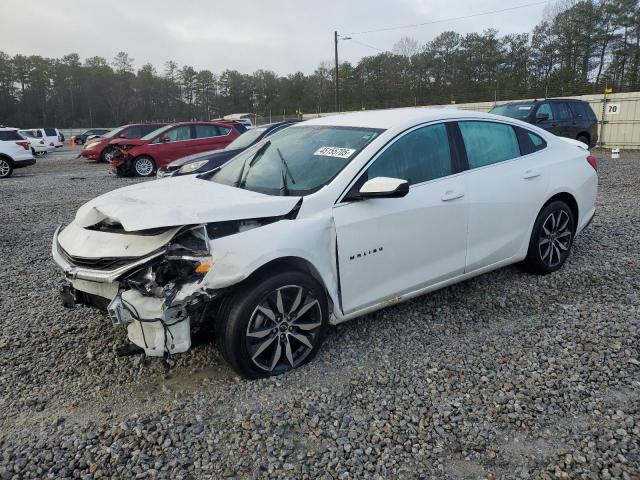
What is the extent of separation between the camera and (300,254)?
10.1ft

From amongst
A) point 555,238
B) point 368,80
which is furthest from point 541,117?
point 368,80

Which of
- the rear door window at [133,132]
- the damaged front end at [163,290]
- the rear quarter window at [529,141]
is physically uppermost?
the rear door window at [133,132]

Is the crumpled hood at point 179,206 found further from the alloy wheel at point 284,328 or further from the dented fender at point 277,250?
the alloy wheel at point 284,328

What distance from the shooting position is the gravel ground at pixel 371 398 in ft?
7.98

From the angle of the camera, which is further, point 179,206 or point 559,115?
point 559,115

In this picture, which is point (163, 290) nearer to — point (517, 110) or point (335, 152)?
point (335, 152)

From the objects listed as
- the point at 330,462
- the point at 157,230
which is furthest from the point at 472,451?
the point at 157,230

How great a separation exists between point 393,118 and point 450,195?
2.50 ft

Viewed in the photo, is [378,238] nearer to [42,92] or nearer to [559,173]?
[559,173]

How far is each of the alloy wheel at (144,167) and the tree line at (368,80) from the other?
19533 millimetres

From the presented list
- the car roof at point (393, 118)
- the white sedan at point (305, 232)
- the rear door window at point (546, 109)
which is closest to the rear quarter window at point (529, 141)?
the white sedan at point (305, 232)

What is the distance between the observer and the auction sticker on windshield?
3.55 metres

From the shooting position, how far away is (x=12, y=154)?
1608 cm

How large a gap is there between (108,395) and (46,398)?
380 mm
